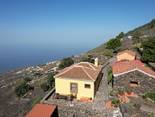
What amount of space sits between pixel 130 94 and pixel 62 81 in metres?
8.62

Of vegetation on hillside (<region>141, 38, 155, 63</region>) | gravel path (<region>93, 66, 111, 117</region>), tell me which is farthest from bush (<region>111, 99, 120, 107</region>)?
vegetation on hillside (<region>141, 38, 155, 63</region>)

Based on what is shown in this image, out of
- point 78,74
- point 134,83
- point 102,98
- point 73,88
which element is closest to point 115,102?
point 102,98

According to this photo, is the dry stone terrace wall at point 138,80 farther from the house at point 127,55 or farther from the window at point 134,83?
the house at point 127,55

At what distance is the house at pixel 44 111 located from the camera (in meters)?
22.1

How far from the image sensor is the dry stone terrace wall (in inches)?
968

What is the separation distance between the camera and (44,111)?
74.8 feet

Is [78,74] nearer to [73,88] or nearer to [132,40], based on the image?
[73,88]

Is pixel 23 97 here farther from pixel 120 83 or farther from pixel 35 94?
pixel 120 83

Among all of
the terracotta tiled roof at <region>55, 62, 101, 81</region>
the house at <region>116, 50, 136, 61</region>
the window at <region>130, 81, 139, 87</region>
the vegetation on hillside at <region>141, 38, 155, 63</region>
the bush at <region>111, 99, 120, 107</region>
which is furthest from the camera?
the house at <region>116, 50, 136, 61</region>

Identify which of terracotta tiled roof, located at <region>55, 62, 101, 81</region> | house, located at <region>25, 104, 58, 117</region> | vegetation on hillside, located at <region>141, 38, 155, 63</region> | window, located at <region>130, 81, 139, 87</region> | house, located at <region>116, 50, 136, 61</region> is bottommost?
house, located at <region>25, 104, 58, 117</region>

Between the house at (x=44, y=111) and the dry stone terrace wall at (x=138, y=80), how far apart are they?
7.91 metres

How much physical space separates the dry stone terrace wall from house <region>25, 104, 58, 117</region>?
7.91 metres

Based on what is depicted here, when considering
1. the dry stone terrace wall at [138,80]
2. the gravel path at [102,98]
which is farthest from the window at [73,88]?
the dry stone terrace wall at [138,80]

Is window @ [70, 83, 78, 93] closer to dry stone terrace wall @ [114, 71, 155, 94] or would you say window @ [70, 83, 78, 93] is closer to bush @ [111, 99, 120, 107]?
dry stone terrace wall @ [114, 71, 155, 94]
